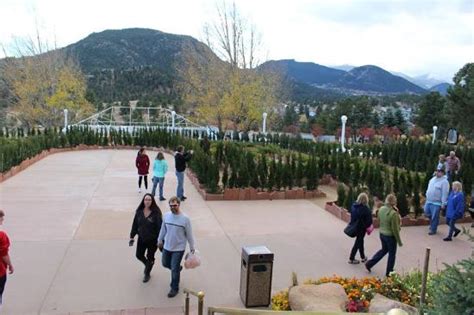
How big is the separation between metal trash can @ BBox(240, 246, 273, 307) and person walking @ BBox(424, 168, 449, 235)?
4878mm

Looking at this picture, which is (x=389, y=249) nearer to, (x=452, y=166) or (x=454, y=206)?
(x=454, y=206)

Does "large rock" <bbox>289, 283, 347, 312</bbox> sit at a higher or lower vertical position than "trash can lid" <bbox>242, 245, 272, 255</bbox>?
lower

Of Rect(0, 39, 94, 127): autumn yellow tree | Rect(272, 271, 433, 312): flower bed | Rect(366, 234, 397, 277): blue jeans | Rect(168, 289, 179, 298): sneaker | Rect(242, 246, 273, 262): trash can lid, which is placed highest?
Rect(0, 39, 94, 127): autumn yellow tree

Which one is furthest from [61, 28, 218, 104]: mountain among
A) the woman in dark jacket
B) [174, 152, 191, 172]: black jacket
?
the woman in dark jacket

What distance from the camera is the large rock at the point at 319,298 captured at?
17.1ft

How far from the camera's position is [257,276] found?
18.3ft

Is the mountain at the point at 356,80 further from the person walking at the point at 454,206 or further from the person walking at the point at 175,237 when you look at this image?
the person walking at the point at 175,237

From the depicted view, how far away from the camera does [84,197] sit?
38.4 feet

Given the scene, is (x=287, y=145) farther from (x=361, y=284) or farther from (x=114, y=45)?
(x=114, y=45)

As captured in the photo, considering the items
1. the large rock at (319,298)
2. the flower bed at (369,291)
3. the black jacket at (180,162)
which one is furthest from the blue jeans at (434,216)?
the black jacket at (180,162)

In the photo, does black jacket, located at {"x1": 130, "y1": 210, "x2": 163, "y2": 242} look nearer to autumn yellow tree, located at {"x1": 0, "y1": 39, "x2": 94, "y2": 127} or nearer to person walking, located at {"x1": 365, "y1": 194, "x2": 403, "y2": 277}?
person walking, located at {"x1": 365, "y1": 194, "x2": 403, "y2": 277}

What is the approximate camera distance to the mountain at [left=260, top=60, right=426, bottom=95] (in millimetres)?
129375

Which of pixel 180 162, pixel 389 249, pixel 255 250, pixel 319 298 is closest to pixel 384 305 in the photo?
pixel 319 298

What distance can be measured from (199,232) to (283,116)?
43167 millimetres
